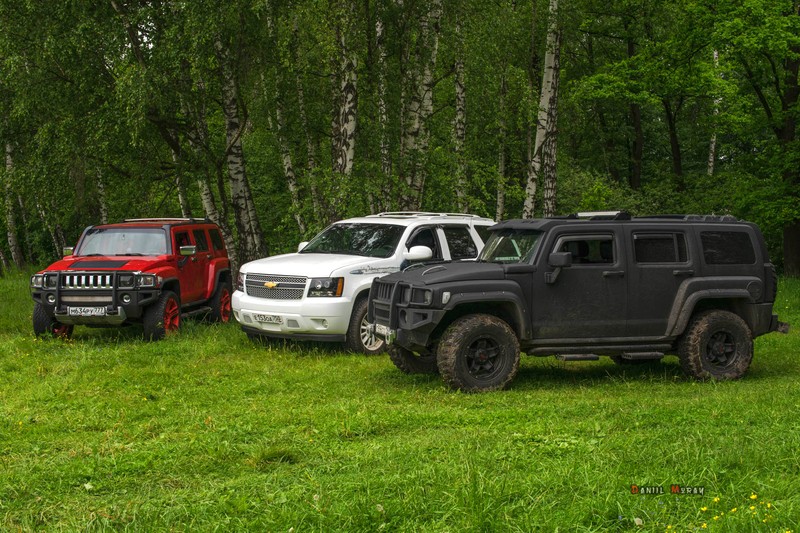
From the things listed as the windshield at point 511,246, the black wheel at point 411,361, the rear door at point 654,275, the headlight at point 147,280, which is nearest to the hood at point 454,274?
the windshield at point 511,246

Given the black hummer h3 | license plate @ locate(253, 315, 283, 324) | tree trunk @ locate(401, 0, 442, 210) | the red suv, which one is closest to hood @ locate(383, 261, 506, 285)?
the black hummer h3

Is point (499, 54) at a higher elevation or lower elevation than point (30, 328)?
higher

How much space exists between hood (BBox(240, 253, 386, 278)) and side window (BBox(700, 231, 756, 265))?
168 inches

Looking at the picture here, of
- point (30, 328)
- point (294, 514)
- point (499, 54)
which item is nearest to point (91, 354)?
point (30, 328)

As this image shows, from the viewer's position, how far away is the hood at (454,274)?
944cm

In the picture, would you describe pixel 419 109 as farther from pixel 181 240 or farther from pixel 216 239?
pixel 181 240

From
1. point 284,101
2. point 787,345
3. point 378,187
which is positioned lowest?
point 787,345

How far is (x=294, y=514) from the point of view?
5059 millimetres

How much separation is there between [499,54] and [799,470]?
22528mm

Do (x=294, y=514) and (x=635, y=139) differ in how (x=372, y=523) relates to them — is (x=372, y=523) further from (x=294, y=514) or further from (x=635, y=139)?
(x=635, y=139)

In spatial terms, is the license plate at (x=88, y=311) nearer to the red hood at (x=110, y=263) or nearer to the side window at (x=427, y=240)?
the red hood at (x=110, y=263)

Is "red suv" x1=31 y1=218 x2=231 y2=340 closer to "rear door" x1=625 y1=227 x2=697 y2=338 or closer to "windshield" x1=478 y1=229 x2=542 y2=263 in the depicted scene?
"windshield" x1=478 y1=229 x2=542 y2=263

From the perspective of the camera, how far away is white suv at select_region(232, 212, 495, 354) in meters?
11.8

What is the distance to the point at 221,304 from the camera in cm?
1602
